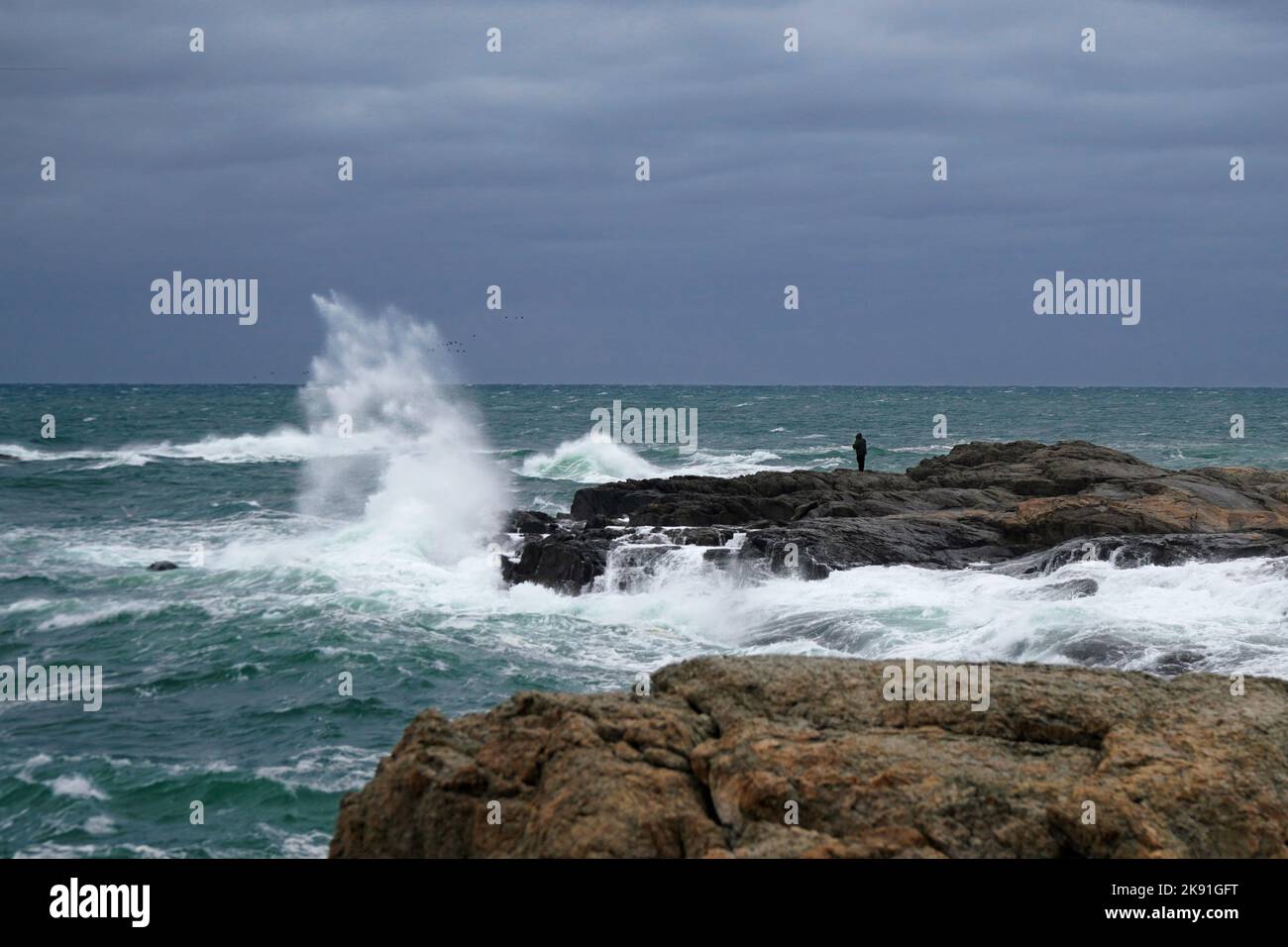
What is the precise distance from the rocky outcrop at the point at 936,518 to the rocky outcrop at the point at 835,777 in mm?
13394

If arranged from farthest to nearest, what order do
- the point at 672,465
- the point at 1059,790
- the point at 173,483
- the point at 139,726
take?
the point at 672,465
the point at 173,483
the point at 139,726
the point at 1059,790

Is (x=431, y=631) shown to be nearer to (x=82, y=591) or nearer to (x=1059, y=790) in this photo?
(x=82, y=591)

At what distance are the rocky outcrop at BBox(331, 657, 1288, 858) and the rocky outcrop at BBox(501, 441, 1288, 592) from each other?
13394 mm

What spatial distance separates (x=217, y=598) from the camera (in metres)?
21.5

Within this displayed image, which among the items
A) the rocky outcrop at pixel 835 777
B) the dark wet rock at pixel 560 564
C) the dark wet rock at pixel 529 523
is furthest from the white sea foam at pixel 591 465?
the rocky outcrop at pixel 835 777

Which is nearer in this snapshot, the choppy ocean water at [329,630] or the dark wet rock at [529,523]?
the choppy ocean water at [329,630]

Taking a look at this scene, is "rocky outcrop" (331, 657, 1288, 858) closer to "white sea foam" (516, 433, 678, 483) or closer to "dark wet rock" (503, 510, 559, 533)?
"dark wet rock" (503, 510, 559, 533)

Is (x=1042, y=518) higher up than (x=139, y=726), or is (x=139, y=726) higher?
(x=1042, y=518)

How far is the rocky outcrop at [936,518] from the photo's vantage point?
20609mm

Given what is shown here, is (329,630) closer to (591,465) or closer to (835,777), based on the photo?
(835,777)

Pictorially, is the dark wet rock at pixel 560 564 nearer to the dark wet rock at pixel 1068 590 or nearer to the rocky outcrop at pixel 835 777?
the dark wet rock at pixel 1068 590

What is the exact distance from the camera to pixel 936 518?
22938 mm

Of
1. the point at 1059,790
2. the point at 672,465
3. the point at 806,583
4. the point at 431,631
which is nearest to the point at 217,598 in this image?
the point at 431,631

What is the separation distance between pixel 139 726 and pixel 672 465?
37350mm
